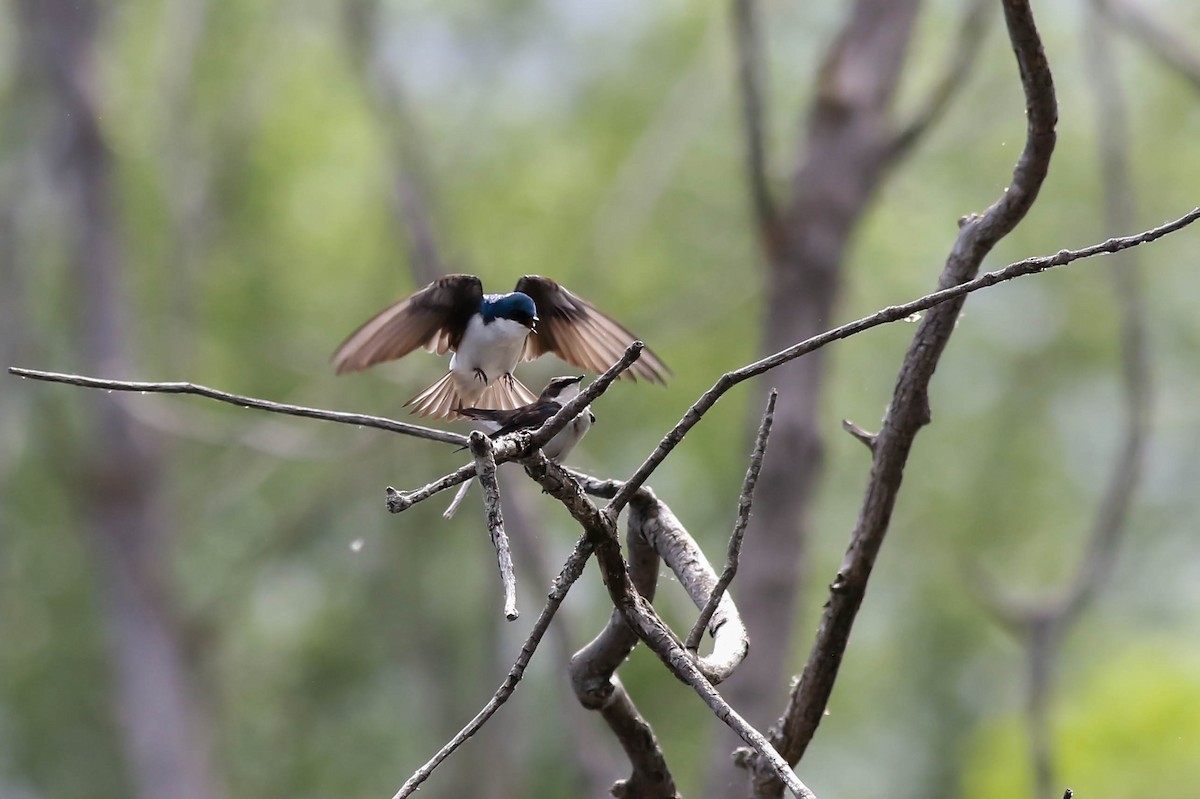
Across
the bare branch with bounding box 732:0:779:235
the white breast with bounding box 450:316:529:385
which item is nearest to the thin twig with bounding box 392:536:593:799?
the white breast with bounding box 450:316:529:385

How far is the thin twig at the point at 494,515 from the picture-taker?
159cm

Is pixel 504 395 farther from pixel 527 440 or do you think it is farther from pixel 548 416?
pixel 527 440

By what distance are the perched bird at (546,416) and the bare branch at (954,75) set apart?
3777 mm

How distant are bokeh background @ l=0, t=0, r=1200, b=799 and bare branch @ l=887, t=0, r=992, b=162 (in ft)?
20.1

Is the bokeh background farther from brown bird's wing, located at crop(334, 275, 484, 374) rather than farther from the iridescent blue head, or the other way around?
the iridescent blue head

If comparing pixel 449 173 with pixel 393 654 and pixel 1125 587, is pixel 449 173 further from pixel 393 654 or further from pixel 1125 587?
pixel 1125 587

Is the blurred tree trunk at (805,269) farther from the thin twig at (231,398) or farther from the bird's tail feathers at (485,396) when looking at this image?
the thin twig at (231,398)

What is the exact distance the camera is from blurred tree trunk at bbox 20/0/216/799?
13.3 meters

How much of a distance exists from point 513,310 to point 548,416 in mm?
962

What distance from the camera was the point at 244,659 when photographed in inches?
779

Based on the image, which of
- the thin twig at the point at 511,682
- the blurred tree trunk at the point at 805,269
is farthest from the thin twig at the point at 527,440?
the blurred tree trunk at the point at 805,269

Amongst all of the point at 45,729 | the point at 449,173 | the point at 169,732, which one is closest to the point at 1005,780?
the point at 169,732

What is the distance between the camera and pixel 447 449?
14.0 meters

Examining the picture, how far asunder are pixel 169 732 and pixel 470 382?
427 inches
